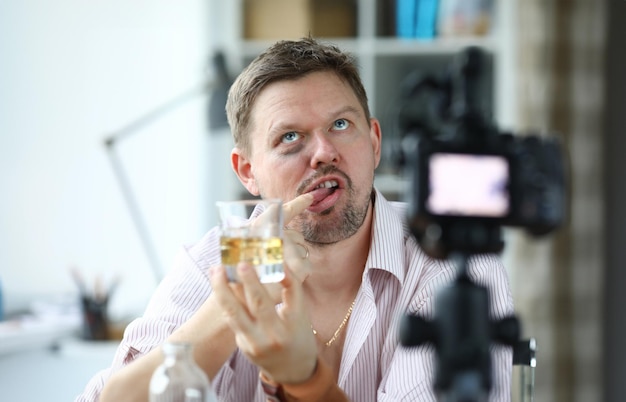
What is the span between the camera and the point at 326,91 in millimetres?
1832

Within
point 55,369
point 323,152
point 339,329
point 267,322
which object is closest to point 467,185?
point 267,322

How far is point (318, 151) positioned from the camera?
1.75m

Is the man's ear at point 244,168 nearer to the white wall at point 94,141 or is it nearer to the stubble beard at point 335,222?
the stubble beard at point 335,222

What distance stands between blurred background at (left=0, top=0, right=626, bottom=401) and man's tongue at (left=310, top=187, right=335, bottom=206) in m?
1.66

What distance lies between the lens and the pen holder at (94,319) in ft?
10.8

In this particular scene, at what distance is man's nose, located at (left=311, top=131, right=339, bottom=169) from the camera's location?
1741 millimetres

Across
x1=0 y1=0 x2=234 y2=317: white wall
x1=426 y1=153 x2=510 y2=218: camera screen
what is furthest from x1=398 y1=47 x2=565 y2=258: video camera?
x1=0 y1=0 x2=234 y2=317: white wall

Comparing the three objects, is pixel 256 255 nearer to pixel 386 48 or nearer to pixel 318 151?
pixel 318 151

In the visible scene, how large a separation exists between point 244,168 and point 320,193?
0.32 metres

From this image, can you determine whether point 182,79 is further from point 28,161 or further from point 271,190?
point 271,190

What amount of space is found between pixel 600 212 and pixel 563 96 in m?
0.47

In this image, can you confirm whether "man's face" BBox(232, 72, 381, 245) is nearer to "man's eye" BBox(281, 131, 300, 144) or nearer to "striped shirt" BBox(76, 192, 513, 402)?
"man's eye" BBox(281, 131, 300, 144)

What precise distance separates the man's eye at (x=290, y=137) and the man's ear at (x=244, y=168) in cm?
18

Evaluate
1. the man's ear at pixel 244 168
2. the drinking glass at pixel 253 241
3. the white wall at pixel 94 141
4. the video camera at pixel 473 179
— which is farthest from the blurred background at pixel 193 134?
the video camera at pixel 473 179
